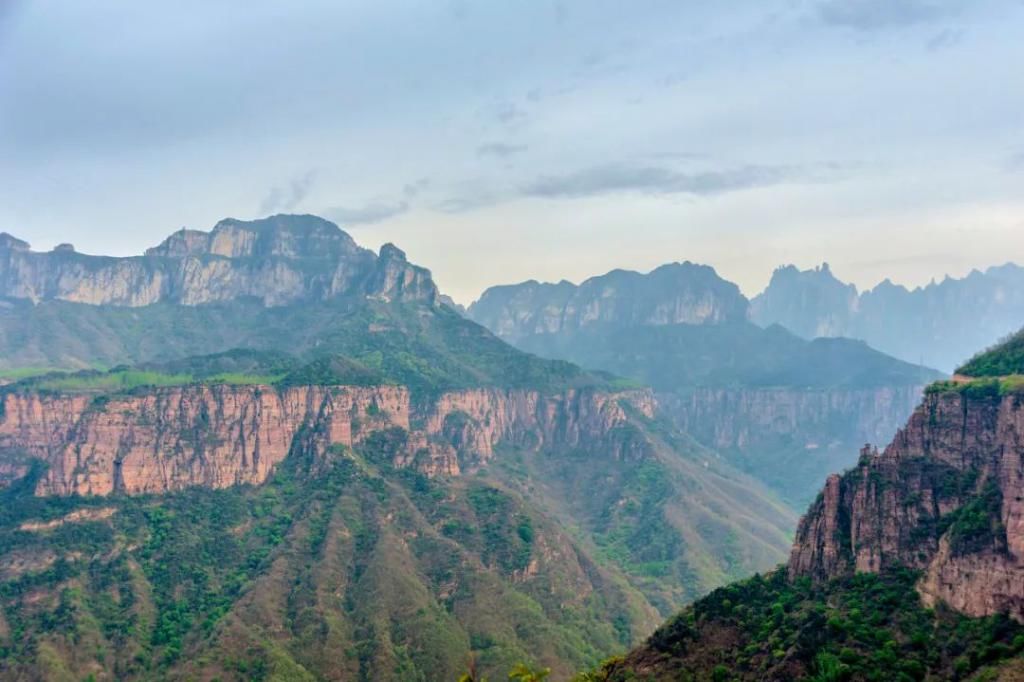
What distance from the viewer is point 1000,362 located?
106438 millimetres

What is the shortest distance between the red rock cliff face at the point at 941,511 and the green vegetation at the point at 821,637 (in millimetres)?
2036

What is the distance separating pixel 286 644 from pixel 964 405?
10785 centimetres

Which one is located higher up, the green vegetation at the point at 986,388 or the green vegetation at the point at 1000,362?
the green vegetation at the point at 1000,362

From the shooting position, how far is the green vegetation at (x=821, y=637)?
79.8 m

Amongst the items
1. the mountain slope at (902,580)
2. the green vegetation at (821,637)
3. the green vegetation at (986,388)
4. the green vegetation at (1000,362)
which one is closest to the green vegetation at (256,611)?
the green vegetation at (821,637)

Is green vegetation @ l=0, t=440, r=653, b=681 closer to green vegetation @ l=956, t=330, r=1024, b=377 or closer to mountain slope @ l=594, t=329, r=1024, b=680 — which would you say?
mountain slope @ l=594, t=329, r=1024, b=680

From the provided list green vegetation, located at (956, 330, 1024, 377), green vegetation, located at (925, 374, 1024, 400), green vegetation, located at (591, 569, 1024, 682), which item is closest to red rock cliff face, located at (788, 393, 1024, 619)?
green vegetation, located at (925, 374, 1024, 400)

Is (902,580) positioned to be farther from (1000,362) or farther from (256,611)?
(256,611)

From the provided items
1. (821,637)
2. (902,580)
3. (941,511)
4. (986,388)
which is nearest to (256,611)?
(821,637)

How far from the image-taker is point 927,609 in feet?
282

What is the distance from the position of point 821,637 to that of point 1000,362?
38.5 meters

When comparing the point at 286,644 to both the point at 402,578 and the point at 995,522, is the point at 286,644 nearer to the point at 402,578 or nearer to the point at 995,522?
the point at 402,578

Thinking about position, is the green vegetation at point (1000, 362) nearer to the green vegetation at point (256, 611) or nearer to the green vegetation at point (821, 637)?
the green vegetation at point (821, 637)

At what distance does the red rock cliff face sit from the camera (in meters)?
82.9
